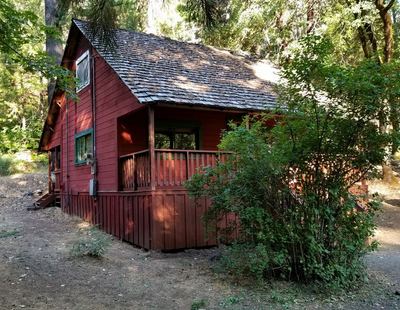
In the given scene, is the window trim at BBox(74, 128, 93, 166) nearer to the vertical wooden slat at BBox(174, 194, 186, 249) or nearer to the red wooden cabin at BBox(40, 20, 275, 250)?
the red wooden cabin at BBox(40, 20, 275, 250)

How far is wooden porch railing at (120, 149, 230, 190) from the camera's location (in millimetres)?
9891

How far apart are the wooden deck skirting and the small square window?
3299mm

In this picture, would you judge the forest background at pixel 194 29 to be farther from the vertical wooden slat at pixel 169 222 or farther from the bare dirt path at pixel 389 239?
the vertical wooden slat at pixel 169 222

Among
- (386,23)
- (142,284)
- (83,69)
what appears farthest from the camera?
(386,23)

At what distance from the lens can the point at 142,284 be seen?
23.8 feet

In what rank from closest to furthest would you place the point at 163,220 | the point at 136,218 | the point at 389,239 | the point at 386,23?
the point at 163,220 < the point at 136,218 < the point at 389,239 < the point at 386,23

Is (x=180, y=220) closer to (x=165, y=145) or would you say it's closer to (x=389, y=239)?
(x=165, y=145)

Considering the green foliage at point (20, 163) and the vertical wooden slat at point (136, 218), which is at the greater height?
the green foliage at point (20, 163)

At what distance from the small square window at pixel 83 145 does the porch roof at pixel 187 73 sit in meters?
3.12

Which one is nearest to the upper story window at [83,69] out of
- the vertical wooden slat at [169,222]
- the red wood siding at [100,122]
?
the red wood siding at [100,122]

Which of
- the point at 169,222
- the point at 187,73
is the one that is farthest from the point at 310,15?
the point at 169,222

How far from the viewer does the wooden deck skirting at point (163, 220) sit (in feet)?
31.9

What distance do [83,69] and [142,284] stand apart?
9596 millimetres

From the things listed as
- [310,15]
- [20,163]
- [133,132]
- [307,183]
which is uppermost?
[310,15]
